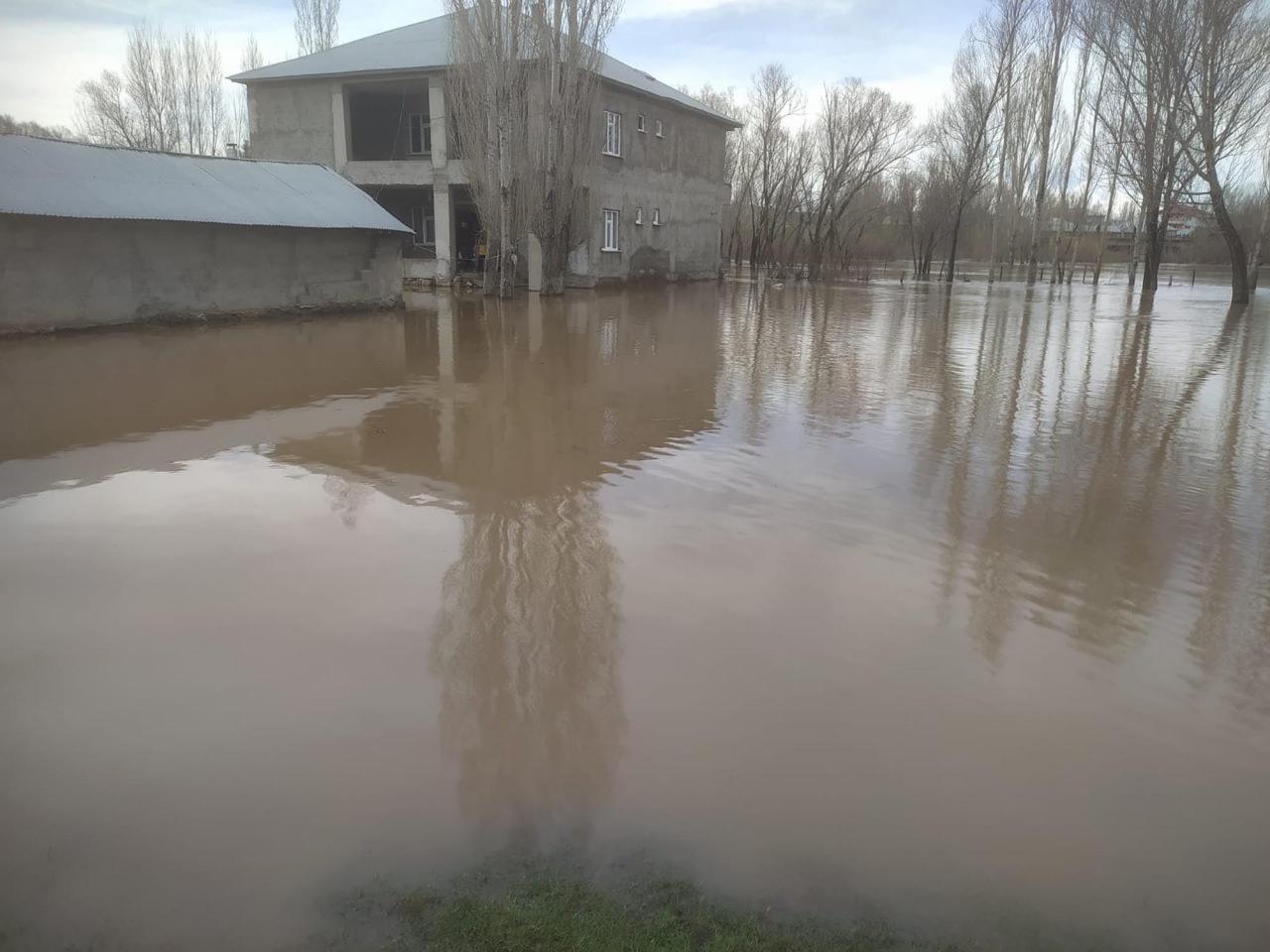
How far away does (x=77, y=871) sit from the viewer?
8.67 ft

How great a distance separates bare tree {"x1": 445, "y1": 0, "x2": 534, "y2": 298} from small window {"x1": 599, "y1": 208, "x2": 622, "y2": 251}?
21.4 feet

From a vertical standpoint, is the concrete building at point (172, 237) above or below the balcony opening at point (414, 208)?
below

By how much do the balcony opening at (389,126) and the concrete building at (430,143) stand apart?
35 mm

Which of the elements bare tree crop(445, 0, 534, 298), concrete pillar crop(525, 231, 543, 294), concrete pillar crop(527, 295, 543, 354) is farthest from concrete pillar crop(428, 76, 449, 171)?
concrete pillar crop(527, 295, 543, 354)

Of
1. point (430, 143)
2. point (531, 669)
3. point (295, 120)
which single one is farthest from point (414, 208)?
point (531, 669)

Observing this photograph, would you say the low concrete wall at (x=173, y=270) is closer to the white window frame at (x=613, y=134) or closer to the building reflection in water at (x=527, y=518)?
the building reflection in water at (x=527, y=518)

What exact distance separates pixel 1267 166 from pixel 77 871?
131 ft

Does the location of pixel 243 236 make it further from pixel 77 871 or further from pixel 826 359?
pixel 77 871

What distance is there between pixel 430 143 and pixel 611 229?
6.98 metres

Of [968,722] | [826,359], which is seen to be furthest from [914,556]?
[826,359]

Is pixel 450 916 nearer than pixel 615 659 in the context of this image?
Yes

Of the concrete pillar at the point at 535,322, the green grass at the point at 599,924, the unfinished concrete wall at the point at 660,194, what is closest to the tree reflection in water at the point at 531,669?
the green grass at the point at 599,924

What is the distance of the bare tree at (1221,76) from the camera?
24.3 m

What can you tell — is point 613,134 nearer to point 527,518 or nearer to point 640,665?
point 527,518
